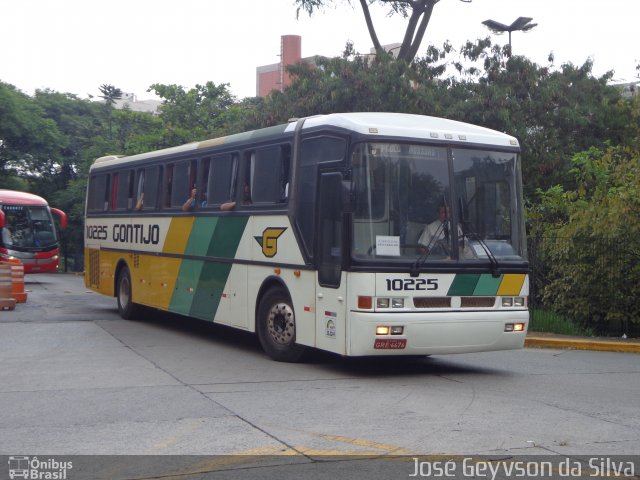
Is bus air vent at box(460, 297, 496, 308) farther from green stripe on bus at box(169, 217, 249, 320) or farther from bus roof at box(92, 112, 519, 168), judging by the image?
green stripe on bus at box(169, 217, 249, 320)

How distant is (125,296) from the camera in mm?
18922

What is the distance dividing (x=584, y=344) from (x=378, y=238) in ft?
21.5

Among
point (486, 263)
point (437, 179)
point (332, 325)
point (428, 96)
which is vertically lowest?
point (332, 325)

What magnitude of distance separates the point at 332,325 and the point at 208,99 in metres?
40.2

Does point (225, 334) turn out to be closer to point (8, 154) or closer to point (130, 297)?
point (130, 297)

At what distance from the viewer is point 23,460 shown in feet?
22.9

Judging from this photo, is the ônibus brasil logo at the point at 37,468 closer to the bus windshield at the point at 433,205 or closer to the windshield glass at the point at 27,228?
the bus windshield at the point at 433,205

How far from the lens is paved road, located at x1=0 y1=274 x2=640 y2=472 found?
25.0ft

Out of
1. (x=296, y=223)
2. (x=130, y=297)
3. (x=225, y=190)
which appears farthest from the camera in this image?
(x=130, y=297)

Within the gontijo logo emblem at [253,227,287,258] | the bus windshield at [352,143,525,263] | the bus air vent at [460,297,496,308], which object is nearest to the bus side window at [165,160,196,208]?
the gontijo logo emblem at [253,227,287,258]

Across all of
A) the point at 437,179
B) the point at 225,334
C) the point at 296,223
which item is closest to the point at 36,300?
the point at 225,334

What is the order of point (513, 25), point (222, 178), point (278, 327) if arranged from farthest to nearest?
point (513, 25), point (222, 178), point (278, 327)

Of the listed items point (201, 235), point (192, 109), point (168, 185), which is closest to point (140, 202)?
point (168, 185)

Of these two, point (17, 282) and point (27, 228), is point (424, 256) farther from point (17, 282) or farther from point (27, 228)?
point (27, 228)
